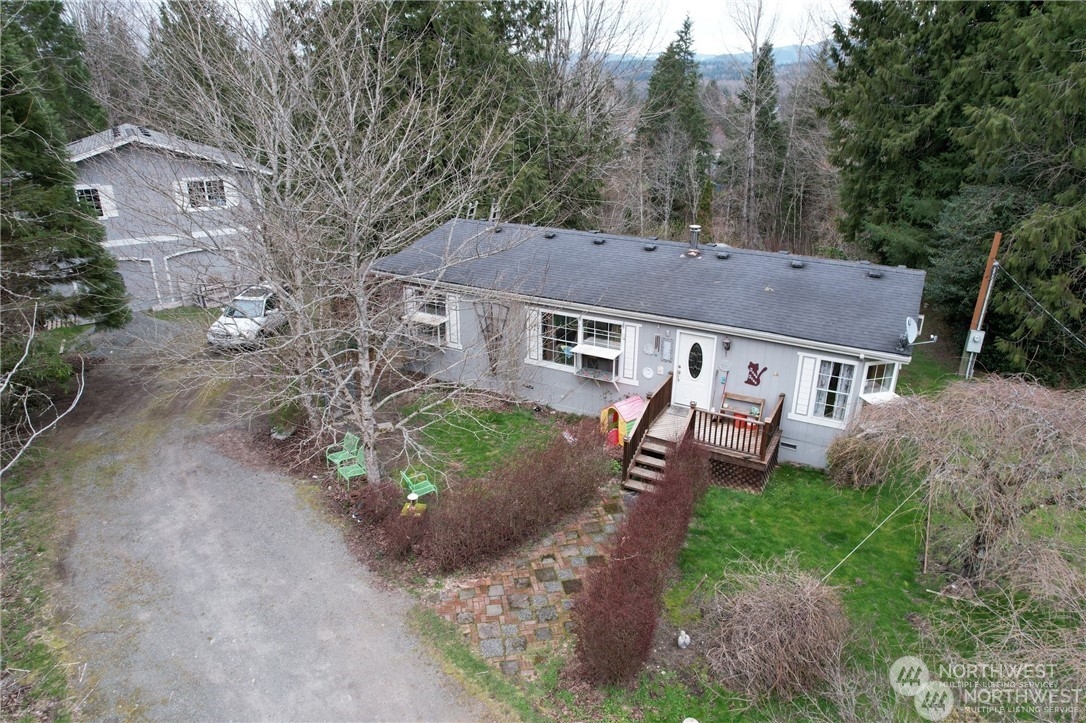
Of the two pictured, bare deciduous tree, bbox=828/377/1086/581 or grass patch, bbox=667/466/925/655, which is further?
grass patch, bbox=667/466/925/655

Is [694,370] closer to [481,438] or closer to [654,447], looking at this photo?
[654,447]

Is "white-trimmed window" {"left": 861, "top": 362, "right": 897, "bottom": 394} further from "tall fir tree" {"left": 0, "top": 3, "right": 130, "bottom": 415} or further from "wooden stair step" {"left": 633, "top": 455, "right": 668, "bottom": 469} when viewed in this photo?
"tall fir tree" {"left": 0, "top": 3, "right": 130, "bottom": 415}

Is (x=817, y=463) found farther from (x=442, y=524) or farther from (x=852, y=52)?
(x=852, y=52)

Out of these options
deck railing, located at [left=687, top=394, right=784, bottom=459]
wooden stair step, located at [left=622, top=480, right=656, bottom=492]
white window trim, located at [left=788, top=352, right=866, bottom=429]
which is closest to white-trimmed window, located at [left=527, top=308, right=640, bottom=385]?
deck railing, located at [left=687, top=394, right=784, bottom=459]

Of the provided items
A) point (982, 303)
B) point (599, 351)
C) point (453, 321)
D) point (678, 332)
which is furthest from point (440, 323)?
point (982, 303)

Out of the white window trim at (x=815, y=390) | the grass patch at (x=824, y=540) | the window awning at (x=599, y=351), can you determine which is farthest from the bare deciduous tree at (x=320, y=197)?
the white window trim at (x=815, y=390)

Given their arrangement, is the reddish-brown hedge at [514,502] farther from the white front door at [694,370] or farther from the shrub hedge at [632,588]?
the white front door at [694,370]
